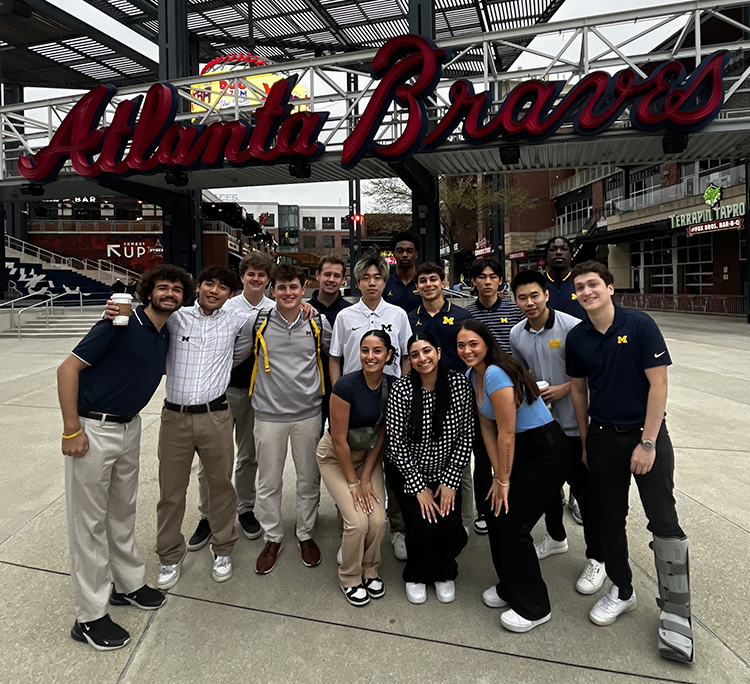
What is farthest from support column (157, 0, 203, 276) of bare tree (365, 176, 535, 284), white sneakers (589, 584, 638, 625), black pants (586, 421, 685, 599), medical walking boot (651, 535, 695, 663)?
medical walking boot (651, 535, 695, 663)

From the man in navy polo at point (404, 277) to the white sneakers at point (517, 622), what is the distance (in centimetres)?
260

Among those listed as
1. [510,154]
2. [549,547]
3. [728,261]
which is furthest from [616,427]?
[728,261]

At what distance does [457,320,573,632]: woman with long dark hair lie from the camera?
2.62 meters

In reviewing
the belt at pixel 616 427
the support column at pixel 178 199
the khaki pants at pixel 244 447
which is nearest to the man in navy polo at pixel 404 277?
the khaki pants at pixel 244 447

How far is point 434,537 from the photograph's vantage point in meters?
2.89

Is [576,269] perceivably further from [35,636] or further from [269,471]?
[35,636]

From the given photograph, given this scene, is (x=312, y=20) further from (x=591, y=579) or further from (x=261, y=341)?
(x=591, y=579)

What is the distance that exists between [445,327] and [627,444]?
157 centimetres

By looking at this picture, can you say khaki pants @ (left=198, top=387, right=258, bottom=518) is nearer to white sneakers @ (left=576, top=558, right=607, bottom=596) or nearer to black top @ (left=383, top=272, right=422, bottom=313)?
black top @ (left=383, top=272, right=422, bottom=313)

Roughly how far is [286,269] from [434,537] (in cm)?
203

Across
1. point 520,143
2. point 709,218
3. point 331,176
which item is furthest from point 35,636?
point 709,218

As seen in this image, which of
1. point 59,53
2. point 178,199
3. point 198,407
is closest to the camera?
point 198,407

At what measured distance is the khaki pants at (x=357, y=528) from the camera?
2932 mm

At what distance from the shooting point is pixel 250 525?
3.78 metres
